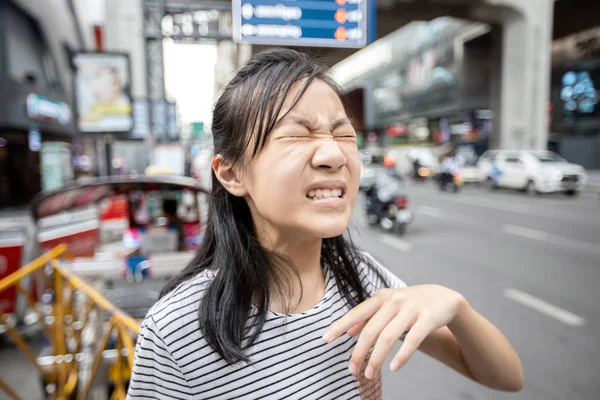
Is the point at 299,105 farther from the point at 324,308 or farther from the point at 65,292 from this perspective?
the point at 65,292

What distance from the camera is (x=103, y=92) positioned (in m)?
11.6

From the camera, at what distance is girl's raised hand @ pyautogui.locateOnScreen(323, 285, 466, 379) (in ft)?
2.58

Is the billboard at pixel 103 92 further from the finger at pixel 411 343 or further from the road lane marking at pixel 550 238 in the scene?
the finger at pixel 411 343

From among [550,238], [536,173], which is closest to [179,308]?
[550,238]

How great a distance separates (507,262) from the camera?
20.9 ft

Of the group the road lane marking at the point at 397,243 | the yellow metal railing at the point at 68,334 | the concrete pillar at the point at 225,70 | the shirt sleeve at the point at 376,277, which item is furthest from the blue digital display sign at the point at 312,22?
the shirt sleeve at the point at 376,277

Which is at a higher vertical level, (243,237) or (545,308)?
(243,237)

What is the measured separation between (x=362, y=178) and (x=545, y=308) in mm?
10680

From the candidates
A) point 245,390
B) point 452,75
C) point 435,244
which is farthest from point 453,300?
point 452,75

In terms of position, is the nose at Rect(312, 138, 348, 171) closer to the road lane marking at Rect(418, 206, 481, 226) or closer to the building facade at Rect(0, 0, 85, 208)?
the road lane marking at Rect(418, 206, 481, 226)

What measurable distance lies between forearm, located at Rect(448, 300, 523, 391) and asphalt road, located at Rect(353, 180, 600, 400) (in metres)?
0.45

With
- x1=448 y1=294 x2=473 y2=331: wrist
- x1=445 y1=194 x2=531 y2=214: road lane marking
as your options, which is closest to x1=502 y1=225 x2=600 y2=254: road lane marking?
x1=445 y1=194 x2=531 y2=214: road lane marking

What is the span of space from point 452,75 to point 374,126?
58.2 ft

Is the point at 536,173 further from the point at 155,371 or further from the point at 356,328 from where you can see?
the point at 155,371
